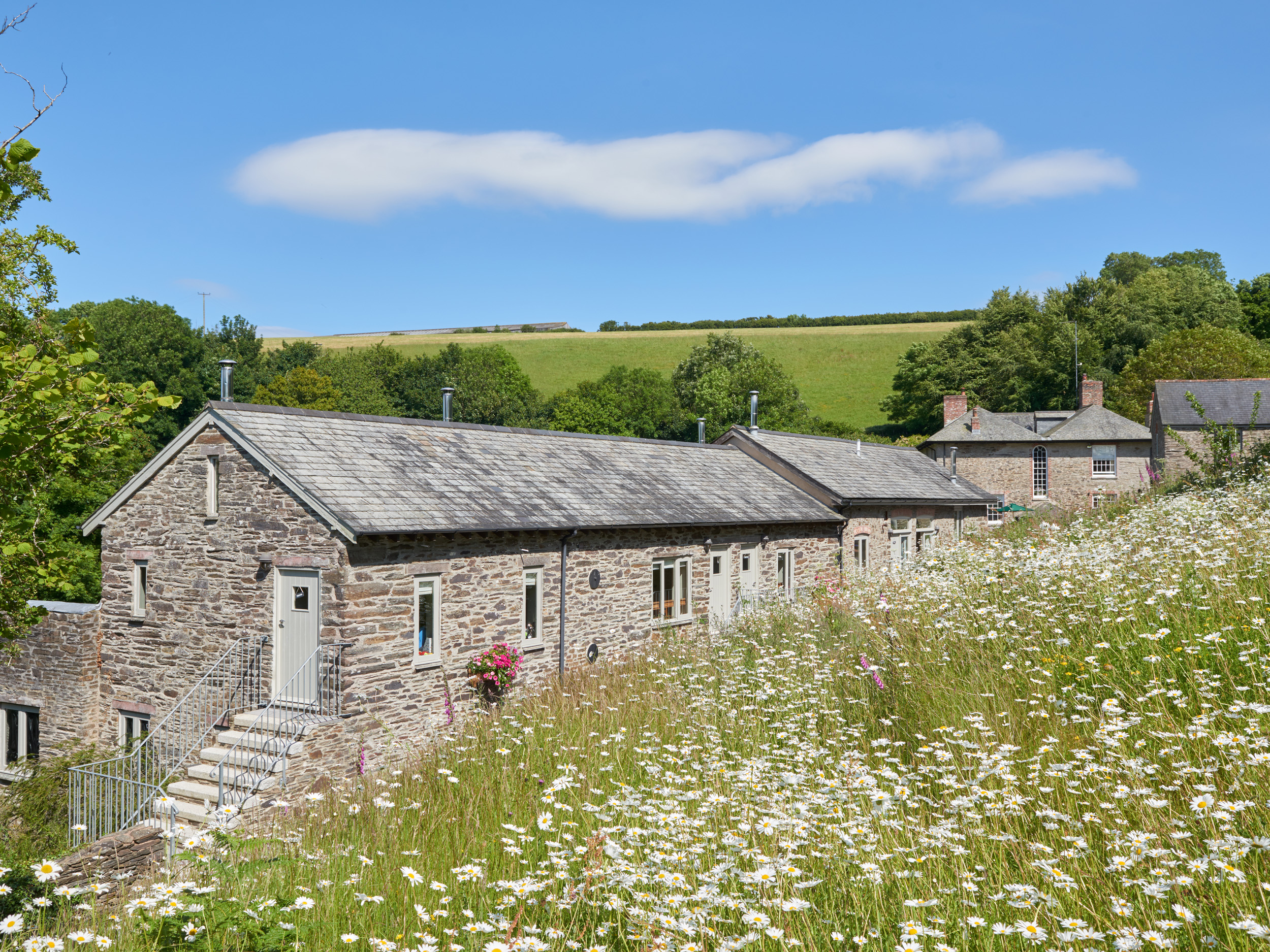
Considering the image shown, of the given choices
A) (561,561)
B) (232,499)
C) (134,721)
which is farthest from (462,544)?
(134,721)

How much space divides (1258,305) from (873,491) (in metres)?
53.5

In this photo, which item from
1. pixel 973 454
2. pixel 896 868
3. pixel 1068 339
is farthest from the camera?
pixel 1068 339

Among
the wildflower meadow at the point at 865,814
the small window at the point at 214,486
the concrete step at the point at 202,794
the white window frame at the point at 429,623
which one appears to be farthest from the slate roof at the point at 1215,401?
the concrete step at the point at 202,794

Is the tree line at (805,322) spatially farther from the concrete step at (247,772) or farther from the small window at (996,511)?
the concrete step at (247,772)

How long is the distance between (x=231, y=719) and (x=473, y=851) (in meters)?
10.3

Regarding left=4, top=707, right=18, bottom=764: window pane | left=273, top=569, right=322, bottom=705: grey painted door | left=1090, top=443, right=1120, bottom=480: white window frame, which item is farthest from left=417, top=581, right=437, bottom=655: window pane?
left=1090, top=443, right=1120, bottom=480: white window frame

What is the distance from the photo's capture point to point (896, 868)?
16.0 feet

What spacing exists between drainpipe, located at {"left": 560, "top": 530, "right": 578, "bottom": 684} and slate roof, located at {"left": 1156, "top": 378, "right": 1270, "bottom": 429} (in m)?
35.1

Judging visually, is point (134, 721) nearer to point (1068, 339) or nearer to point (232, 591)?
point (232, 591)

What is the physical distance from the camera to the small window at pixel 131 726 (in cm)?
1658

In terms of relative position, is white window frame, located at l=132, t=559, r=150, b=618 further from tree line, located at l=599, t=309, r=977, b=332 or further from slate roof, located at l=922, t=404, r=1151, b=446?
tree line, located at l=599, t=309, r=977, b=332

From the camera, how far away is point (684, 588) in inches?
814

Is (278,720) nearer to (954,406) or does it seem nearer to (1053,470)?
(1053,470)

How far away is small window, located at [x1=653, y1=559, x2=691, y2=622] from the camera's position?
19922 millimetres
